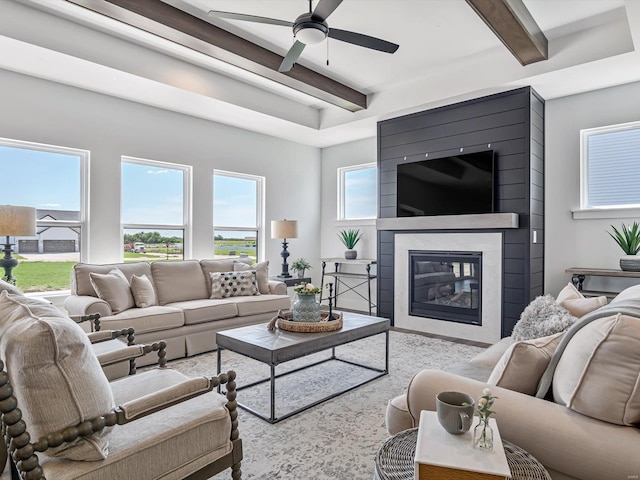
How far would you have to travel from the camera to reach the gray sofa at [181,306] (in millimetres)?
3581

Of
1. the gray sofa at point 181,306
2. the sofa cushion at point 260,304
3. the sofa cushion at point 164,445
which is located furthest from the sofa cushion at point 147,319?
the sofa cushion at point 164,445

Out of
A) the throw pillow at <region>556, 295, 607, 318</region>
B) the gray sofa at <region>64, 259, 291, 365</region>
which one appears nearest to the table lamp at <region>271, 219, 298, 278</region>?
the gray sofa at <region>64, 259, 291, 365</region>

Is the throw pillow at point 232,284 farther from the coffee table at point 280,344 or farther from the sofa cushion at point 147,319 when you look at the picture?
the coffee table at point 280,344

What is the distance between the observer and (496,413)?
1.40 meters

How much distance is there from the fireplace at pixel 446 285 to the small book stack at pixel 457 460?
143 inches

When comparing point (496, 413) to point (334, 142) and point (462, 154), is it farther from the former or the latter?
point (334, 142)

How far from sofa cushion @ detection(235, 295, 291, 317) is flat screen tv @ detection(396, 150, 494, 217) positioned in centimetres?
191

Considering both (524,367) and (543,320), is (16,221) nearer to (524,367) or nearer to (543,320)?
(524,367)

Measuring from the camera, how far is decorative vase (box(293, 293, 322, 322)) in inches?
124

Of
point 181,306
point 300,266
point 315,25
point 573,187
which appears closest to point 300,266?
point 300,266

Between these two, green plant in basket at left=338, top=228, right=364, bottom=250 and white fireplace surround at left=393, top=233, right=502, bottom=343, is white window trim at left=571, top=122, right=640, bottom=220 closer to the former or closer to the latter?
white fireplace surround at left=393, top=233, right=502, bottom=343

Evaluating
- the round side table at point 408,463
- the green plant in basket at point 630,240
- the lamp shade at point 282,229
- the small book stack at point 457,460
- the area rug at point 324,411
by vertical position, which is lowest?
the area rug at point 324,411

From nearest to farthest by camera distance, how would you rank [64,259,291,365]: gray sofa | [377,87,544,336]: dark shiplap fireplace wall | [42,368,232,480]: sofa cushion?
1. [42,368,232,480]: sofa cushion
2. [64,259,291,365]: gray sofa
3. [377,87,544,336]: dark shiplap fireplace wall

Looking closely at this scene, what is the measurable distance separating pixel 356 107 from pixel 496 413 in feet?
14.4
